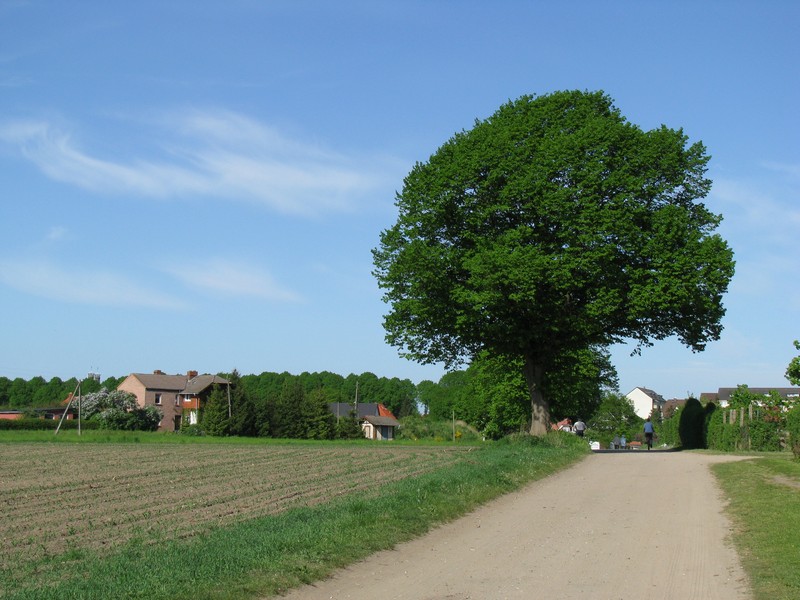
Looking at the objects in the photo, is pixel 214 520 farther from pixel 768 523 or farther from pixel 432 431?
pixel 432 431

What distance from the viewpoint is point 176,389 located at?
129875mm

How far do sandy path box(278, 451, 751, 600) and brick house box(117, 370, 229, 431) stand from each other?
110 metres

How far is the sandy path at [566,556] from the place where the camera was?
957 cm

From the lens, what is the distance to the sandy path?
957 cm

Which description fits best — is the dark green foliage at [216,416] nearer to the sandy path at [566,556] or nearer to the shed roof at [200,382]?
the shed roof at [200,382]

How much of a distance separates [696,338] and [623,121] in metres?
9.79

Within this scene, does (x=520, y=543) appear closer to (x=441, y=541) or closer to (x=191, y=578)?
(x=441, y=541)

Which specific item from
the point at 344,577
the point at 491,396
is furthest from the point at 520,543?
the point at 491,396

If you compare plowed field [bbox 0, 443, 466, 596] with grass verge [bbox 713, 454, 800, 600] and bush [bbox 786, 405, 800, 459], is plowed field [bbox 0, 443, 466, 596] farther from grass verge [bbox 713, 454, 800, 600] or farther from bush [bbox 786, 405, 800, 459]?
bush [bbox 786, 405, 800, 459]

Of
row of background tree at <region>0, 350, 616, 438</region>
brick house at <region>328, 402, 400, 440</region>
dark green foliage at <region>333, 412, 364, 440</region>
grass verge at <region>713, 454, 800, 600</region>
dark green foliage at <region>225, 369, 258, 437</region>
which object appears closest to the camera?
grass verge at <region>713, 454, 800, 600</region>

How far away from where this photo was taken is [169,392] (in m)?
129

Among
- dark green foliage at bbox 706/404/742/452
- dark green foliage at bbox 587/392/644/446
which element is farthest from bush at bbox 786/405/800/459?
dark green foliage at bbox 587/392/644/446

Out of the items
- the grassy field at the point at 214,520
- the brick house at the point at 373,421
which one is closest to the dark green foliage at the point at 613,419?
the brick house at the point at 373,421

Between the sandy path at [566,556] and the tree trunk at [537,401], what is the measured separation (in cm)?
1941
